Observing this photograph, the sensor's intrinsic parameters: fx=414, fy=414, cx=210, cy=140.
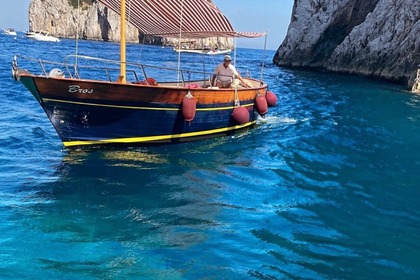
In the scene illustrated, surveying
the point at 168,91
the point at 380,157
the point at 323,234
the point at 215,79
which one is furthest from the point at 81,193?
the point at 380,157

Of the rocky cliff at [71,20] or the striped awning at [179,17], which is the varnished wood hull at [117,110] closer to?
the striped awning at [179,17]

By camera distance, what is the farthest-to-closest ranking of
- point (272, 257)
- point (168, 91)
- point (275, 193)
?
1. point (168, 91)
2. point (275, 193)
3. point (272, 257)

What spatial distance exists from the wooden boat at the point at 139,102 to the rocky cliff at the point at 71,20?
431 feet

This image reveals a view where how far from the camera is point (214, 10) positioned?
1593cm

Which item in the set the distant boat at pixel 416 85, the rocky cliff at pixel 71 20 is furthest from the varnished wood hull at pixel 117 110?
the rocky cliff at pixel 71 20

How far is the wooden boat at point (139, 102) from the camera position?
12203 millimetres

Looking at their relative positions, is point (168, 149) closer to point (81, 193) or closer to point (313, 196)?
point (81, 193)

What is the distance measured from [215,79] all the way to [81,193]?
8502 mm

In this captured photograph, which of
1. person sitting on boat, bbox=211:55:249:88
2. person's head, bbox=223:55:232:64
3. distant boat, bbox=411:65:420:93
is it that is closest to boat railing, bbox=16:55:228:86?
person sitting on boat, bbox=211:55:249:88

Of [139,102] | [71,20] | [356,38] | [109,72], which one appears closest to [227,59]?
[139,102]

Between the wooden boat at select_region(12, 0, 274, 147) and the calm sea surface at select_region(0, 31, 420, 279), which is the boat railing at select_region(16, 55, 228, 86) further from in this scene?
the calm sea surface at select_region(0, 31, 420, 279)

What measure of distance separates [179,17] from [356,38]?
38095 mm

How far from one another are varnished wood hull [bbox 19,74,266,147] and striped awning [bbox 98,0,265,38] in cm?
333

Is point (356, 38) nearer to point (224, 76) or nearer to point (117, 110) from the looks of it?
point (224, 76)
